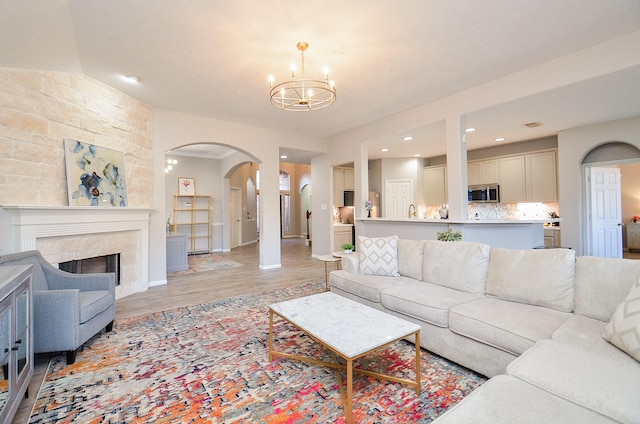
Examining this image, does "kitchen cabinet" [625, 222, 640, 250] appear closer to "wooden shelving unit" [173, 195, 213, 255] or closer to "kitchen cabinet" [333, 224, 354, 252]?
"kitchen cabinet" [333, 224, 354, 252]

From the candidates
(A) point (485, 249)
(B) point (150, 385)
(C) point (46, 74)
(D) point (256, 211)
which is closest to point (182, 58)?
(C) point (46, 74)

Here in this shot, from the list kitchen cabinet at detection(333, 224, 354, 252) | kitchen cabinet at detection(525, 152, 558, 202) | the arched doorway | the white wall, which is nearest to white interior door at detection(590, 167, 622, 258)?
the arched doorway

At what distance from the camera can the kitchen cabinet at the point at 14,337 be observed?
1.54 metres

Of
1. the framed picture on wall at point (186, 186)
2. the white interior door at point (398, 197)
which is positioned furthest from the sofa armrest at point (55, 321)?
the white interior door at point (398, 197)

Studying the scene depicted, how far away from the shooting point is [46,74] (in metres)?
3.34

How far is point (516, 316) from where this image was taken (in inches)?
80.5

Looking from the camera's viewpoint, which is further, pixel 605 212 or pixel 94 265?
pixel 605 212

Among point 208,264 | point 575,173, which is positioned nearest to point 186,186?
point 208,264

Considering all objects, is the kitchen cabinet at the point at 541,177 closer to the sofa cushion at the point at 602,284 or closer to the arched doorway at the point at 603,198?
the arched doorway at the point at 603,198

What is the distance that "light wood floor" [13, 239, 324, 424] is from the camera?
3.63 meters

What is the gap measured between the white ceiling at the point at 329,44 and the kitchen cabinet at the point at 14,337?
2164 mm

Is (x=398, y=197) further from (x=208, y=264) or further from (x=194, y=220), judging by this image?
(x=194, y=220)

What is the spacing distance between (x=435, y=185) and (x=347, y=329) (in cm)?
714

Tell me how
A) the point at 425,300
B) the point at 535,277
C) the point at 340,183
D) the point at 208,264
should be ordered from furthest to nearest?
the point at 340,183, the point at 208,264, the point at 425,300, the point at 535,277
